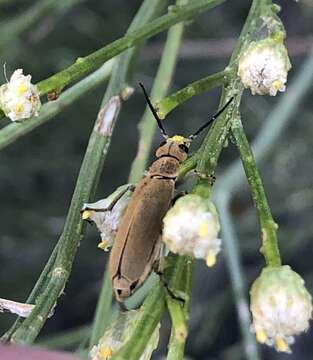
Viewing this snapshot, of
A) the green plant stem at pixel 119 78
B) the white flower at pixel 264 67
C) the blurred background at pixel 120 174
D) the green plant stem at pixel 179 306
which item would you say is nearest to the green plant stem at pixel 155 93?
the green plant stem at pixel 119 78

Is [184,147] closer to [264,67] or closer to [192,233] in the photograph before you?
[264,67]

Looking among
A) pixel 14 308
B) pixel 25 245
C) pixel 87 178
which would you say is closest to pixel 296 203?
pixel 25 245

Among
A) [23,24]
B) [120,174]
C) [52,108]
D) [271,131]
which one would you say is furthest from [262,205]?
[120,174]

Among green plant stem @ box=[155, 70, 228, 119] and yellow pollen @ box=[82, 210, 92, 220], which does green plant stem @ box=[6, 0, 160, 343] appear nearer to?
yellow pollen @ box=[82, 210, 92, 220]

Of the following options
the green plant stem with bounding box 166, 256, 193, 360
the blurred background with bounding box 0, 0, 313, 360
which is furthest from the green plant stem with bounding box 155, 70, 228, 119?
the blurred background with bounding box 0, 0, 313, 360

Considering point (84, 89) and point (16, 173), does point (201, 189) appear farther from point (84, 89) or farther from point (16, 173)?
point (16, 173)
